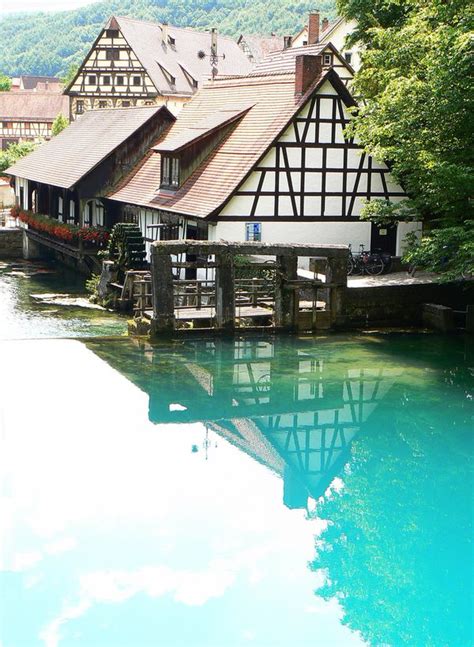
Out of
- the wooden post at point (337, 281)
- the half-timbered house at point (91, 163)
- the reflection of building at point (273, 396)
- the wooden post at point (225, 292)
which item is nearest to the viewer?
the reflection of building at point (273, 396)

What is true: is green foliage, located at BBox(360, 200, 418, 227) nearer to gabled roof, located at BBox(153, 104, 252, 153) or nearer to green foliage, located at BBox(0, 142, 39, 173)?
gabled roof, located at BBox(153, 104, 252, 153)

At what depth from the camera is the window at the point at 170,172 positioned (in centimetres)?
2959

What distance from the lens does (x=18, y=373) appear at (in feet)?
62.5

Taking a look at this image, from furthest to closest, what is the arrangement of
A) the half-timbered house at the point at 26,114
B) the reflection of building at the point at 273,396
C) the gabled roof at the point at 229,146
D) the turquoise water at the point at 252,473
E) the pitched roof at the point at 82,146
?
the half-timbered house at the point at 26,114 < the pitched roof at the point at 82,146 < the gabled roof at the point at 229,146 < the reflection of building at the point at 273,396 < the turquoise water at the point at 252,473

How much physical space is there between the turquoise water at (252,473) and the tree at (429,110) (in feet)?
11.7

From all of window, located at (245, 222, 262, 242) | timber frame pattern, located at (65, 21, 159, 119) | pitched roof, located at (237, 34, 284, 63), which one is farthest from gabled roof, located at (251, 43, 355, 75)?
pitched roof, located at (237, 34, 284, 63)

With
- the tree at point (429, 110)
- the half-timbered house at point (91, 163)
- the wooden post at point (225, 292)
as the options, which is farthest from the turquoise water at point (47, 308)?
the tree at point (429, 110)

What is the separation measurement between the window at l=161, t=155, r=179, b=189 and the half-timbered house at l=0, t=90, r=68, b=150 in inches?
2361

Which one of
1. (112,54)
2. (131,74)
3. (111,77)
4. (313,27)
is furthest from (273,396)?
(112,54)

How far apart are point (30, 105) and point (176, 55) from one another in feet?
79.4

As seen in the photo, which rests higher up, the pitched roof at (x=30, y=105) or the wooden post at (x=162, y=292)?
the pitched roof at (x=30, y=105)

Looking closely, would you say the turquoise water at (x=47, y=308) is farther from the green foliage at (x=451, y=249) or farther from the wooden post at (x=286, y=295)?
the green foliage at (x=451, y=249)

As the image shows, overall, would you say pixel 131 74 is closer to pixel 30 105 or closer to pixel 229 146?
pixel 30 105

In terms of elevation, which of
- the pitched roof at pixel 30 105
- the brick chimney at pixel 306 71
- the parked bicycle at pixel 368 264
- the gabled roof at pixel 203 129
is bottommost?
the parked bicycle at pixel 368 264
